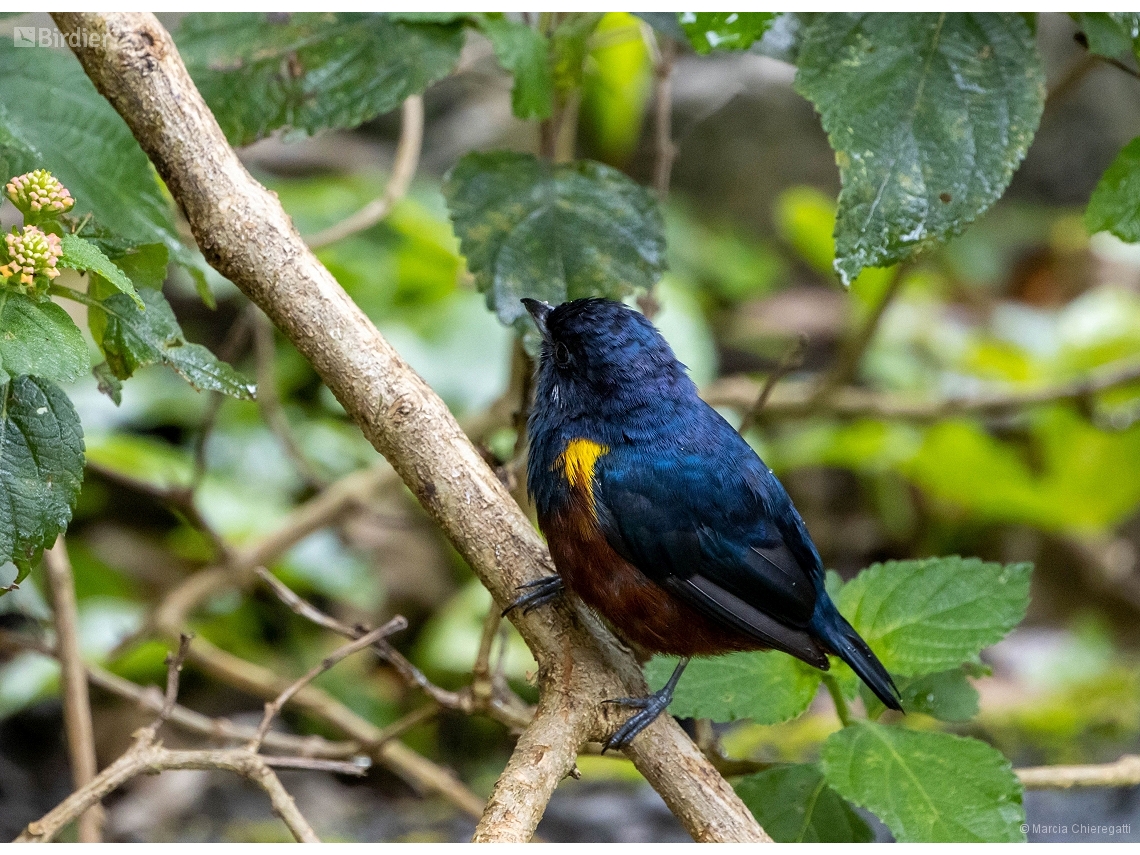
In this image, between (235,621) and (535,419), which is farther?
(235,621)

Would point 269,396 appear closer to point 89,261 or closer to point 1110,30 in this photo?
point 89,261

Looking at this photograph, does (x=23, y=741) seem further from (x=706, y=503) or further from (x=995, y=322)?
(x=995, y=322)

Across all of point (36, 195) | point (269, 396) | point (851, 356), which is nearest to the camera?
point (36, 195)

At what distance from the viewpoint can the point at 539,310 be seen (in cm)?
266

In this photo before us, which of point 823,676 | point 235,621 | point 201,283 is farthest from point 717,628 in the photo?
point 235,621

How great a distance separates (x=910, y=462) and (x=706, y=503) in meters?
2.90

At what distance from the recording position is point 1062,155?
28.0 ft

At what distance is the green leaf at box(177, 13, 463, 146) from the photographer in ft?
8.46

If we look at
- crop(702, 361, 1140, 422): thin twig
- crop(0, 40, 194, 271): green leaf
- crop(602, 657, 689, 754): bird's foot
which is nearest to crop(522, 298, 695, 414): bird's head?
crop(602, 657, 689, 754): bird's foot

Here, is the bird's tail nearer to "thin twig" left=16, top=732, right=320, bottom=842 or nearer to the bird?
the bird

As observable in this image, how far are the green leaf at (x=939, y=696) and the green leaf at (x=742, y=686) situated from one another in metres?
0.19

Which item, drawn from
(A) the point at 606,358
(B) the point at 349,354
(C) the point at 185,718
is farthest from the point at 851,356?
(C) the point at 185,718

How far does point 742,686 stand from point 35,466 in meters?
1.59

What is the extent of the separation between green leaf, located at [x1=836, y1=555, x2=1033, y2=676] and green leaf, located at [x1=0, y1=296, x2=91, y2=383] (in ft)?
5.99
